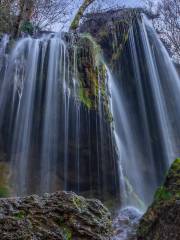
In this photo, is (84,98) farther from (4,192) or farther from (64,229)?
(64,229)

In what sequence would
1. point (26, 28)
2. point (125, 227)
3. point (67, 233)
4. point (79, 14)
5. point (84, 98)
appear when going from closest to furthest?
1. point (67, 233)
2. point (125, 227)
3. point (84, 98)
4. point (26, 28)
5. point (79, 14)

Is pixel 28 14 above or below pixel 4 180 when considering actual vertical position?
above

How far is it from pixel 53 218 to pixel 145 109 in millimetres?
9128

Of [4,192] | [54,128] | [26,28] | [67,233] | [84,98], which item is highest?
[26,28]

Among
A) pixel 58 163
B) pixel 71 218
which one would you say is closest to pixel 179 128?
pixel 58 163

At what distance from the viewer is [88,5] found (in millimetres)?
16859

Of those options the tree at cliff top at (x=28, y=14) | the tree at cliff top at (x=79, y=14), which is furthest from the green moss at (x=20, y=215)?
the tree at cliff top at (x=79, y=14)

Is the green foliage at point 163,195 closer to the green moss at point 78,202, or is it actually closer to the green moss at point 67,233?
the green moss at point 78,202

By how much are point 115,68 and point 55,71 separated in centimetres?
380

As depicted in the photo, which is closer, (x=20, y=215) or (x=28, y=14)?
(x=20, y=215)

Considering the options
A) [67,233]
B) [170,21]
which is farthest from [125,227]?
[170,21]

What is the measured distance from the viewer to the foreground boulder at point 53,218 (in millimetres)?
2625

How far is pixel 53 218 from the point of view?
2816 millimetres

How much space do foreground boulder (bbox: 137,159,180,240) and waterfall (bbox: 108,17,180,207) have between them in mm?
5306
